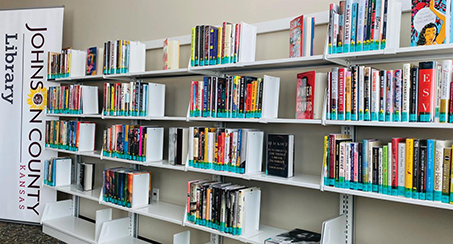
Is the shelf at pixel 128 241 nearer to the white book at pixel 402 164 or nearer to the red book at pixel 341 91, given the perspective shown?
the red book at pixel 341 91

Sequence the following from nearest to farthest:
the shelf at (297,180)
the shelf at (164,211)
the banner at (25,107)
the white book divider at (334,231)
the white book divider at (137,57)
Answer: the white book divider at (334,231), the shelf at (297,180), the shelf at (164,211), the white book divider at (137,57), the banner at (25,107)

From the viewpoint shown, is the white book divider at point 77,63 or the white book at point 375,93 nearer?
the white book at point 375,93

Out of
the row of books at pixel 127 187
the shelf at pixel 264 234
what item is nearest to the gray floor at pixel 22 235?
the row of books at pixel 127 187

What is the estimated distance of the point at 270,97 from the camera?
2287mm

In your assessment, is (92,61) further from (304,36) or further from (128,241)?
(304,36)

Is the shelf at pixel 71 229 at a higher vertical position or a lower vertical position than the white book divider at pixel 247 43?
lower

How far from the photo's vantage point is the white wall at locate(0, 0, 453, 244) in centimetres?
202

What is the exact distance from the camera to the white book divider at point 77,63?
368 cm

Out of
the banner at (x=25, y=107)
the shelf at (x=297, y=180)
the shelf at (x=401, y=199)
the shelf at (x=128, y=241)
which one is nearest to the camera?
the shelf at (x=401, y=199)

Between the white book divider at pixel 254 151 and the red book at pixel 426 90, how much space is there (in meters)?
0.98

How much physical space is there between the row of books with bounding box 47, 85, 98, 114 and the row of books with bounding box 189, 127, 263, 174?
1.48m

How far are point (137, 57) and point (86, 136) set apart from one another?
3.35ft

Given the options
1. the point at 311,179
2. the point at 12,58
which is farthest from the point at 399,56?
the point at 12,58

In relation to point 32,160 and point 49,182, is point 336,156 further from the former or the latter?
point 32,160
